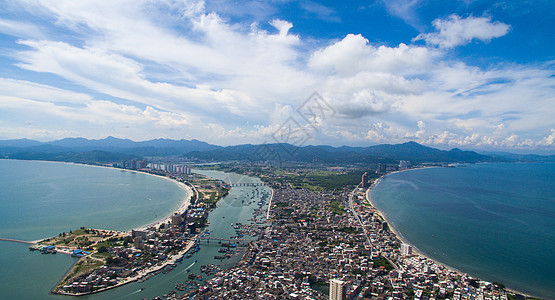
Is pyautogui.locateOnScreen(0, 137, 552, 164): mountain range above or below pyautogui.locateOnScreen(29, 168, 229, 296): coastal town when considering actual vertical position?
above

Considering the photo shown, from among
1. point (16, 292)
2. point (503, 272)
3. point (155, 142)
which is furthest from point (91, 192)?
point (155, 142)

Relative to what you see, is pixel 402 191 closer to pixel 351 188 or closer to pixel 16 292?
pixel 351 188

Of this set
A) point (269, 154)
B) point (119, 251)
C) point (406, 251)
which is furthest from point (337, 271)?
point (269, 154)

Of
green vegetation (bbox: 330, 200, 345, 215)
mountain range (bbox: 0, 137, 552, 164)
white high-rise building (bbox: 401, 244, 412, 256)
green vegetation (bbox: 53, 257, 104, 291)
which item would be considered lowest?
green vegetation (bbox: 53, 257, 104, 291)

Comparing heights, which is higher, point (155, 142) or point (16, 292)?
point (155, 142)

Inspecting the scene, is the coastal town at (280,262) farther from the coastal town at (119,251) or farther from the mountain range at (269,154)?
the mountain range at (269,154)

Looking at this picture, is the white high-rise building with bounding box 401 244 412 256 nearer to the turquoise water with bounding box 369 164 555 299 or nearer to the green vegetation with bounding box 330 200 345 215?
the turquoise water with bounding box 369 164 555 299

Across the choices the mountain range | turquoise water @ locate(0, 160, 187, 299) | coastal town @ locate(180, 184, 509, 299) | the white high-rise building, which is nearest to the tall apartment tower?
coastal town @ locate(180, 184, 509, 299)

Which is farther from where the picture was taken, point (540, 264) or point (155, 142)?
point (155, 142)
